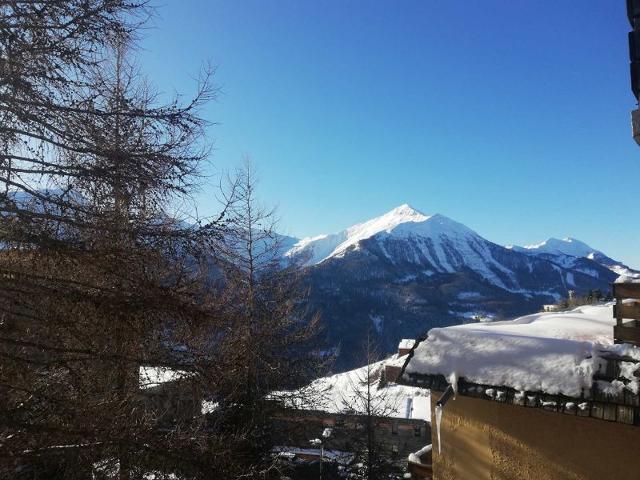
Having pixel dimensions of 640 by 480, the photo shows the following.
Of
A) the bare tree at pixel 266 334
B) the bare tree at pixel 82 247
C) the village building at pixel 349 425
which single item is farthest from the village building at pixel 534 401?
the bare tree at pixel 266 334

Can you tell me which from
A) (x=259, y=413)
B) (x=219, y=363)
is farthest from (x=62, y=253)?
(x=259, y=413)

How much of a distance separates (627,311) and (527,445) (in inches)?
56.5

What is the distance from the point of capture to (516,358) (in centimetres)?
372

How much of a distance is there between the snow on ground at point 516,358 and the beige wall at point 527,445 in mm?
328

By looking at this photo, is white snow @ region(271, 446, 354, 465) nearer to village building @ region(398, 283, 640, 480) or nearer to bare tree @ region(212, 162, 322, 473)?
bare tree @ region(212, 162, 322, 473)

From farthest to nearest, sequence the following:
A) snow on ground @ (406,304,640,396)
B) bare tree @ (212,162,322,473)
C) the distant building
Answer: bare tree @ (212,162,322,473) < snow on ground @ (406,304,640,396) < the distant building

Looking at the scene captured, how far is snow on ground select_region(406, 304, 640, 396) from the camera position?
3422 mm

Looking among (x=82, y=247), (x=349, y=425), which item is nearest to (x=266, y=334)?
(x=82, y=247)

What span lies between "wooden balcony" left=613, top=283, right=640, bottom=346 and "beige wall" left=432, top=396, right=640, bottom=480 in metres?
0.74

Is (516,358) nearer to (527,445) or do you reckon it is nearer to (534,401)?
(534,401)

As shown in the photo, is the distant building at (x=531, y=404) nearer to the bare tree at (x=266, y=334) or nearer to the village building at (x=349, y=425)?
the village building at (x=349, y=425)

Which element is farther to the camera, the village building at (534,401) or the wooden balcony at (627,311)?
the wooden balcony at (627,311)

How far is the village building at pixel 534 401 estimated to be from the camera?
10.9ft

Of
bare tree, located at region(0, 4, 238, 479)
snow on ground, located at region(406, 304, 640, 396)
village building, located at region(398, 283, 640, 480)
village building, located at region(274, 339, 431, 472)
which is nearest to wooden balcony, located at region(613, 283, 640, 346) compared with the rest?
village building, located at region(398, 283, 640, 480)
